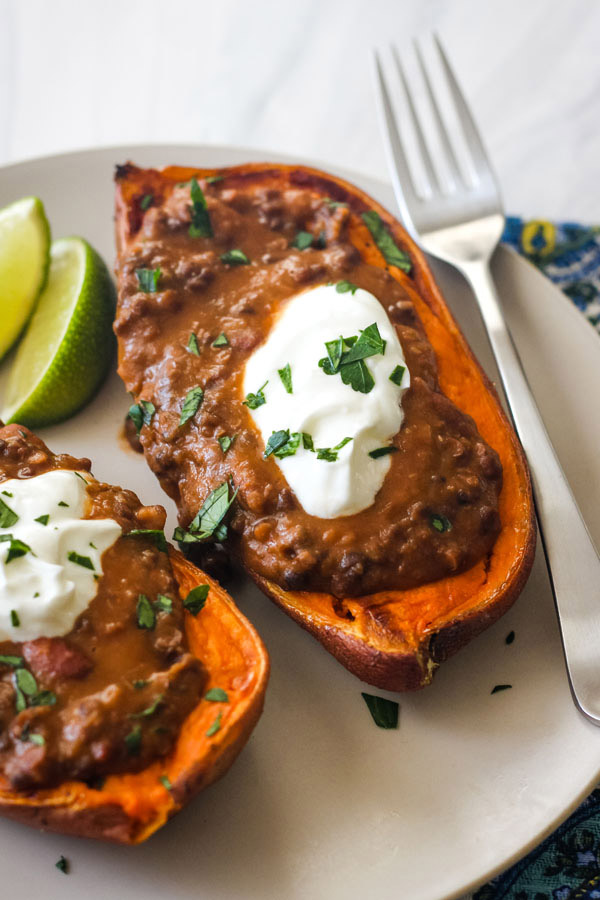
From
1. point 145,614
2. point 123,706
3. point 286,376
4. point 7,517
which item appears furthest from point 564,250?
point 123,706

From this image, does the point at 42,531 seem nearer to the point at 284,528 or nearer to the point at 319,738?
the point at 284,528

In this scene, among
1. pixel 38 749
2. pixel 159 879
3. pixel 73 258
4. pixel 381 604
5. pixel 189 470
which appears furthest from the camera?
pixel 73 258

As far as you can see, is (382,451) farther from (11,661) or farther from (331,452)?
(11,661)

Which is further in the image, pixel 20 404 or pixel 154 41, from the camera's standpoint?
pixel 154 41

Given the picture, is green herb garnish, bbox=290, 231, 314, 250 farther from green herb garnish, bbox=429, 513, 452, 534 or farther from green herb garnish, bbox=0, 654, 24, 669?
green herb garnish, bbox=0, 654, 24, 669

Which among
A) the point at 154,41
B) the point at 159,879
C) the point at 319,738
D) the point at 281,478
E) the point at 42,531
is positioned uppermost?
the point at 154,41

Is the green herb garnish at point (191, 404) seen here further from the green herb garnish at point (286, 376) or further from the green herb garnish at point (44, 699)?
the green herb garnish at point (44, 699)

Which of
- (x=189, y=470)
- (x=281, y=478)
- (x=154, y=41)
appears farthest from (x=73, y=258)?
(x=154, y=41)
